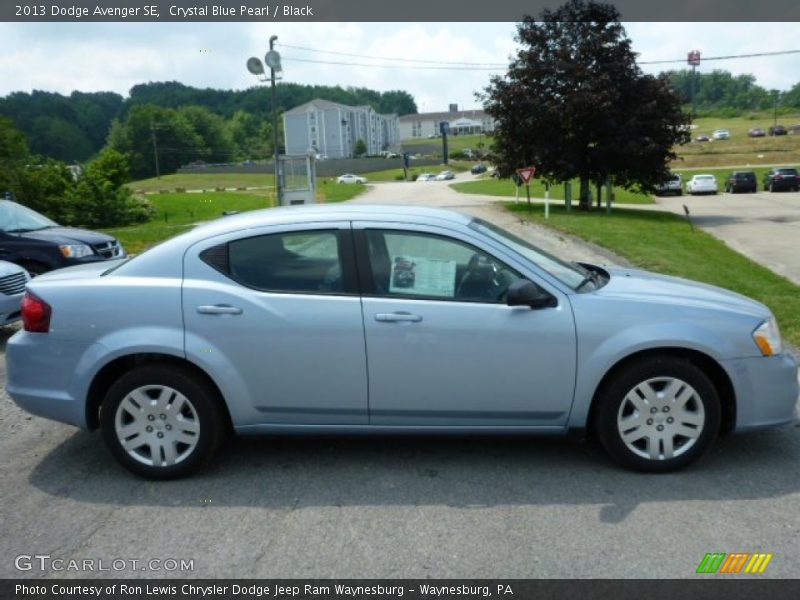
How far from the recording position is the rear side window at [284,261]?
447 cm

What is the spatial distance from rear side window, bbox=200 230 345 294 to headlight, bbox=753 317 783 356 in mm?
2463

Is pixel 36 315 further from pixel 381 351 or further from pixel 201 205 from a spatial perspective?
pixel 201 205

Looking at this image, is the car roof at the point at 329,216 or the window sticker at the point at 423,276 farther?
the car roof at the point at 329,216

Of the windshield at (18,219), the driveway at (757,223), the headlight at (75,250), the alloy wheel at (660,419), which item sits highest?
the windshield at (18,219)

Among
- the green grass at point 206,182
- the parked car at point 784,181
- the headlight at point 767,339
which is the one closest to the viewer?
the headlight at point 767,339

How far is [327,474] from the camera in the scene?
14.9 feet

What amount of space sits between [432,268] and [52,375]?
235 centimetres

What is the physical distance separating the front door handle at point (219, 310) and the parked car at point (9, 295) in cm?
499

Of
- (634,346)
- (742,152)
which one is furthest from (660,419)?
(742,152)

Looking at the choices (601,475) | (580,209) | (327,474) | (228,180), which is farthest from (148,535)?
(228,180)

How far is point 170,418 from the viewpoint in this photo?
4.40 meters

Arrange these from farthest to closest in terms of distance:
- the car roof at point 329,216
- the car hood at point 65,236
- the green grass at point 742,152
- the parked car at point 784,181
Result: the green grass at point 742,152 < the parked car at point 784,181 < the car hood at point 65,236 < the car roof at point 329,216

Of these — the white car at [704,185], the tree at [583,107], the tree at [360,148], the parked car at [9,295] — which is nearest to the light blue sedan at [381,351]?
the parked car at [9,295]
